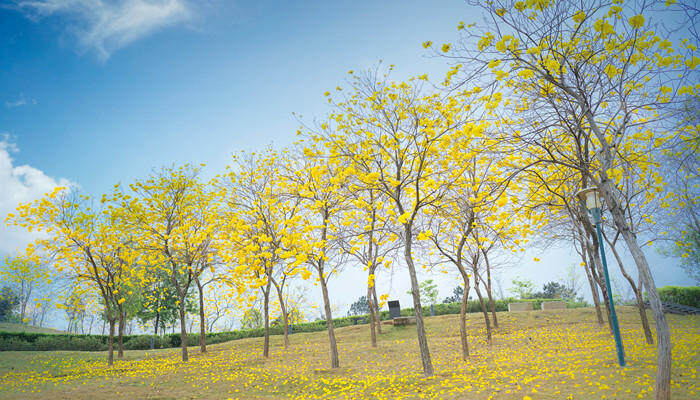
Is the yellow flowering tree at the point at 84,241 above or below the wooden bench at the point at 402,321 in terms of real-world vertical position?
above

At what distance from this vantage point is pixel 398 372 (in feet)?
31.8

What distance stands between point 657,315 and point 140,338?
1080 inches

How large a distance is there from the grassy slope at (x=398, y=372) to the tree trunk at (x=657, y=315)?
2.14 feet

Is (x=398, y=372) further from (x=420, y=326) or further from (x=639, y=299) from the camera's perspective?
(x=639, y=299)

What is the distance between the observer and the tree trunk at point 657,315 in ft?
15.9

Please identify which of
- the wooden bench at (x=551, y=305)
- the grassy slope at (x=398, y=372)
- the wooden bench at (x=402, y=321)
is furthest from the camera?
the wooden bench at (x=551, y=305)

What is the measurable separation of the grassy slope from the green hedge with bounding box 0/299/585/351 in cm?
422

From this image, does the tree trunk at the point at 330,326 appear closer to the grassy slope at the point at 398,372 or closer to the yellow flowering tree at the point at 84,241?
the grassy slope at the point at 398,372

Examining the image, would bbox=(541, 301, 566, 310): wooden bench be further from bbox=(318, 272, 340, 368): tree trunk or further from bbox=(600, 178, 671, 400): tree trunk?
bbox=(600, 178, 671, 400): tree trunk

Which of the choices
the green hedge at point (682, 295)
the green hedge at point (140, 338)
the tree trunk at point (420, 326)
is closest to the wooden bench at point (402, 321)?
the green hedge at point (140, 338)

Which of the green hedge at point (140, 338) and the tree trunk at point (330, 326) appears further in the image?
the green hedge at point (140, 338)

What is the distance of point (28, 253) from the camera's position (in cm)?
1382

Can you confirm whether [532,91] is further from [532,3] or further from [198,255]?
[198,255]

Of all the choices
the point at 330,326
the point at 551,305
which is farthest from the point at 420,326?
the point at 551,305
